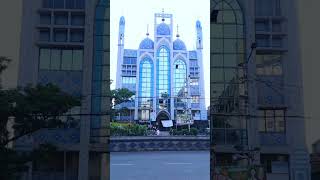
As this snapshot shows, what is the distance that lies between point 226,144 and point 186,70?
267 feet

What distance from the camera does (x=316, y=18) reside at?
109 ft

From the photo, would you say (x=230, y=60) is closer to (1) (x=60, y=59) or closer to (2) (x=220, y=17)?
(2) (x=220, y=17)

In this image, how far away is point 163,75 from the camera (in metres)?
111

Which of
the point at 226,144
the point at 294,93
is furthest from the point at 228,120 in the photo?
the point at 294,93

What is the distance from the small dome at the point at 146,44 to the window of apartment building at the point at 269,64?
82.5 m

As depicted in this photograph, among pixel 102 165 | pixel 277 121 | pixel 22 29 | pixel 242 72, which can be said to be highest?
pixel 22 29

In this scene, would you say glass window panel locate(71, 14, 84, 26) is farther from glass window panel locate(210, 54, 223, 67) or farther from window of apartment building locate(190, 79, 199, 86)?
window of apartment building locate(190, 79, 199, 86)

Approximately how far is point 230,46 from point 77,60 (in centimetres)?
1060

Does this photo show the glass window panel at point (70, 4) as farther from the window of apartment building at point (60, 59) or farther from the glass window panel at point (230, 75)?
the glass window panel at point (230, 75)

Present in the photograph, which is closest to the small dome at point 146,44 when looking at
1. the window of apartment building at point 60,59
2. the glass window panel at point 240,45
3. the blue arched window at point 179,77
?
the blue arched window at point 179,77

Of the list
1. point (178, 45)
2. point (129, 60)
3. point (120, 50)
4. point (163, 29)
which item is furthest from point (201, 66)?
point (120, 50)

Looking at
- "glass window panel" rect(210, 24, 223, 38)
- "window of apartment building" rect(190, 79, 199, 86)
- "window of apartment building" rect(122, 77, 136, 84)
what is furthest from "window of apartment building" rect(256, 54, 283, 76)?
"window of apartment building" rect(122, 77, 136, 84)

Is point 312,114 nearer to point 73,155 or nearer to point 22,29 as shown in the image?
point 73,155

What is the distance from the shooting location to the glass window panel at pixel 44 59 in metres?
32.2
